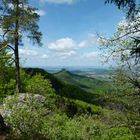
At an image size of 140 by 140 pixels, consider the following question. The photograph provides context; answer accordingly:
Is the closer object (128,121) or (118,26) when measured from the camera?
(118,26)

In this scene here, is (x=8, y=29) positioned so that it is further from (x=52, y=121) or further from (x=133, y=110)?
(x=133, y=110)

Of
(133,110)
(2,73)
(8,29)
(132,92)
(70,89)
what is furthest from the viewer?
(70,89)

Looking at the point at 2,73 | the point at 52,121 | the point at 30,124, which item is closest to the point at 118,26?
the point at 30,124

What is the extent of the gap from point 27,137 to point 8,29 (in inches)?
738

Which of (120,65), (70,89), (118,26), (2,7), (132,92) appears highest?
(2,7)

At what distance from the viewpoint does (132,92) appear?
22297 millimetres

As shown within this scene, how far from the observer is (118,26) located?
2002cm

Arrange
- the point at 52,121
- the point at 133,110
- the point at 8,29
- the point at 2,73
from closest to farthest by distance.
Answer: the point at 133,110 < the point at 52,121 < the point at 8,29 < the point at 2,73

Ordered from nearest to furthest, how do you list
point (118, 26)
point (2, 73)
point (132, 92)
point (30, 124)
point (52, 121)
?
point (118, 26)
point (132, 92)
point (30, 124)
point (52, 121)
point (2, 73)

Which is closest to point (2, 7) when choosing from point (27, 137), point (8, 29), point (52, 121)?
point (8, 29)

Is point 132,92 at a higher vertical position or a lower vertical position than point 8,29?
lower

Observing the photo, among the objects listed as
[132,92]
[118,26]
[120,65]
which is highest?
[118,26]

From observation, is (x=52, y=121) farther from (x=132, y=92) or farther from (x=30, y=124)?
(x=132, y=92)

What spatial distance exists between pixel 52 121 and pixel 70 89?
14362 cm
